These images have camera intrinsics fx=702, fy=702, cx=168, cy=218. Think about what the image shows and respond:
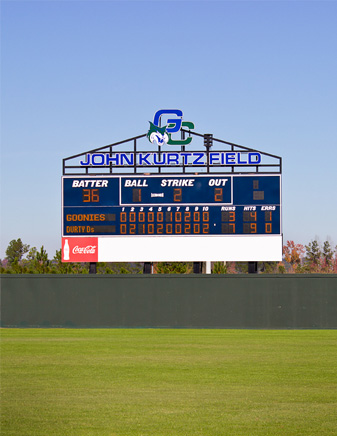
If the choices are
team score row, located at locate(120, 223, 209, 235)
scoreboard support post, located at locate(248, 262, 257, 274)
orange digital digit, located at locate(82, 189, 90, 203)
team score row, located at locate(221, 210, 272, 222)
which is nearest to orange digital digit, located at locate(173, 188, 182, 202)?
team score row, located at locate(120, 223, 209, 235)

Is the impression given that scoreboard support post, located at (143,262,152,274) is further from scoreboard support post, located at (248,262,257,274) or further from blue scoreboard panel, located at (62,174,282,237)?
scoreboard support post, located at (248,262,257,274)

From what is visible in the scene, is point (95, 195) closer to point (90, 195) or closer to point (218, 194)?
point (90, 195)

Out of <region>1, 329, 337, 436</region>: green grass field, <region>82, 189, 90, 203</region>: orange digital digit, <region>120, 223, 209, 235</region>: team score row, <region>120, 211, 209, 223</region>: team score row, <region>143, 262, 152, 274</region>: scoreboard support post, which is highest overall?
<region>82, 189, 90, 203</region>: orange digital digit

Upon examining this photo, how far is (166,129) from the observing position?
29.0 m

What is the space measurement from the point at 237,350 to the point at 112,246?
10336 mm

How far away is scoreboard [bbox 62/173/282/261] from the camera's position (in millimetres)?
27625

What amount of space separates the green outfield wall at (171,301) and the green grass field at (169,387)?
17.7ft

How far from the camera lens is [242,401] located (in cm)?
1119

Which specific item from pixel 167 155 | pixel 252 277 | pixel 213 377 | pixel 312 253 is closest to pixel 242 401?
pixel 213 377

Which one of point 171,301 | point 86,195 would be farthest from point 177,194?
point 171,301

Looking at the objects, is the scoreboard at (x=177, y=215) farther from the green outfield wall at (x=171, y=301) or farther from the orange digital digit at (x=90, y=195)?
the green outfield wall at (x=171, y=301)

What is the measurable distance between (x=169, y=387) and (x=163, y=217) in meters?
15.7

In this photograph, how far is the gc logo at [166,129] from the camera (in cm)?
2888

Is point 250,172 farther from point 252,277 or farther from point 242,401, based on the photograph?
point 242,401
